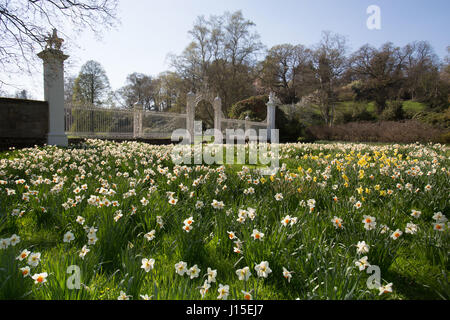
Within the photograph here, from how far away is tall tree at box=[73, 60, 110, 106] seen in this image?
100 feet

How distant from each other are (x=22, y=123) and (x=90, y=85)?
23076mm

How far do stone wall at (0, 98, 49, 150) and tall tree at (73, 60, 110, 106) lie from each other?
21.7 m

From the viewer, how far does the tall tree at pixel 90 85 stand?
100 ft

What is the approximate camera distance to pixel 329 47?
32.0m

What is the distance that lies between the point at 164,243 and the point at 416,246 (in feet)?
6.62

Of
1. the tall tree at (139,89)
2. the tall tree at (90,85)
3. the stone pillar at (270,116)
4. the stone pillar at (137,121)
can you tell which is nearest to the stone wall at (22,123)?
the stone pillar at (137,121)

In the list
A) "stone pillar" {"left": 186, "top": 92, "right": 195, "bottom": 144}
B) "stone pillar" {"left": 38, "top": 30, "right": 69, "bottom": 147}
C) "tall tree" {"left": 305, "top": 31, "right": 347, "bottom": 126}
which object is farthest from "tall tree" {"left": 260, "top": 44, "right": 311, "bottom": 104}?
"stone pillar" {"left": 38, "top": 30, "right": 69, "bottom": 147}

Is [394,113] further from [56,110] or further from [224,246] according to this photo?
[224,246]

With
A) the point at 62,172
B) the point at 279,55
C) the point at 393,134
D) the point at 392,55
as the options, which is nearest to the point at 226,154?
the point at 62,172

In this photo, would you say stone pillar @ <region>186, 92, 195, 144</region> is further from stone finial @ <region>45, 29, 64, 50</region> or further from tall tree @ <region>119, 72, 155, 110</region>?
tall tree @ <region>119, 72, 155, 110</region>

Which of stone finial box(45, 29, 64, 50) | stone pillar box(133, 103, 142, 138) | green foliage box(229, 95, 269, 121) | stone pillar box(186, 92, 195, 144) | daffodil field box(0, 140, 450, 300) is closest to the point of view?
daffodil field box(0, 140, 450, 300)

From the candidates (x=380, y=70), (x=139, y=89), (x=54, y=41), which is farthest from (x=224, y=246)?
(x=380, y=70)

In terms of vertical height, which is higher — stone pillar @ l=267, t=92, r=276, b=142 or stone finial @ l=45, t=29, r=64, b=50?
stone finial @ l=45, t=29, r=64, b=50

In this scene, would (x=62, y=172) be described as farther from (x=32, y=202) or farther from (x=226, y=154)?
(x=226, y=154)
